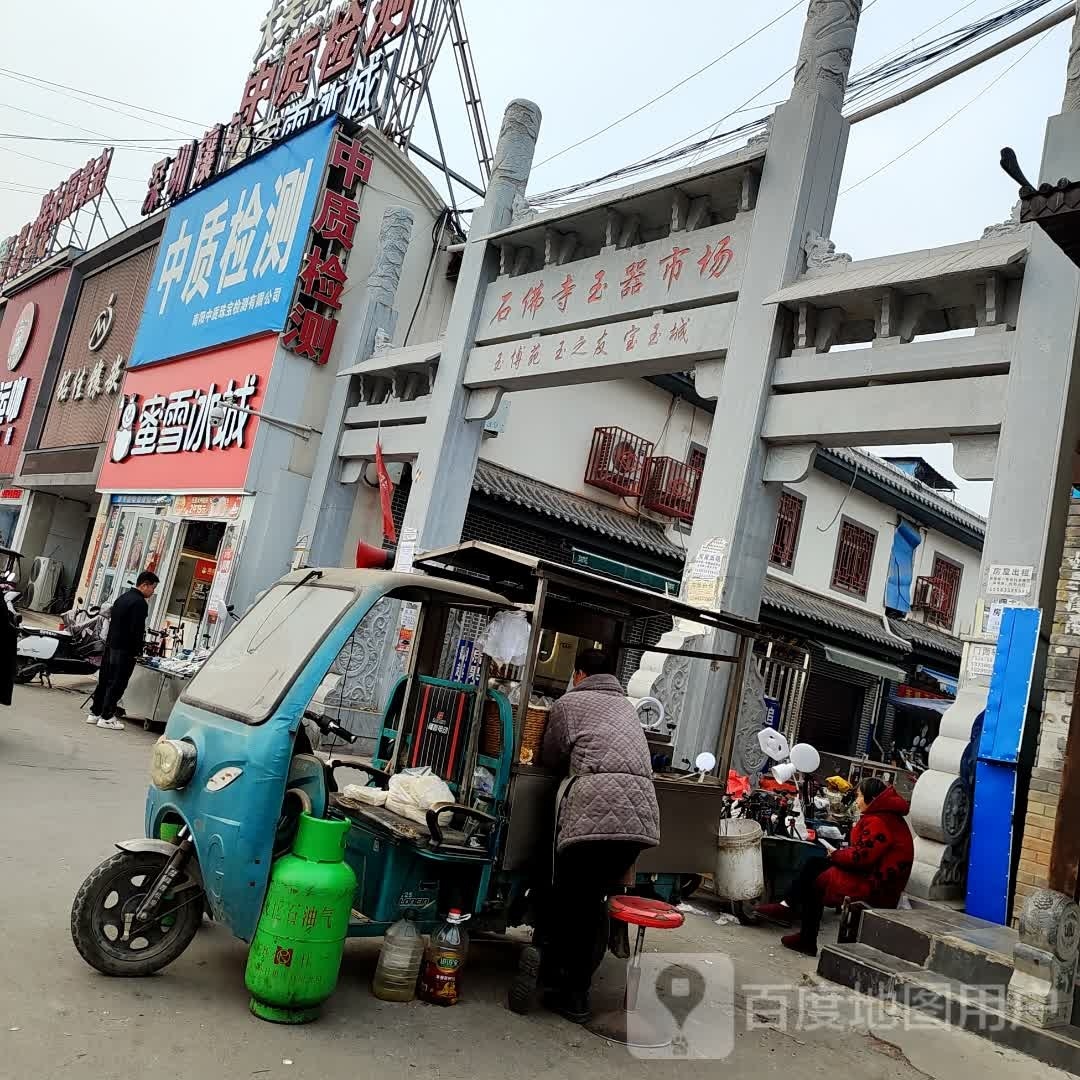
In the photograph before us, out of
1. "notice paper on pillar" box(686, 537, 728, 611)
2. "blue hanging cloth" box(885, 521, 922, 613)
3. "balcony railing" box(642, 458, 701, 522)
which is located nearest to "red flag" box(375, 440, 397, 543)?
"balcony railing" box(642, 458, 701, 522)

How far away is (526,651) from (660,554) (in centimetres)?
1272

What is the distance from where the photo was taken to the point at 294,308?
14805 millimetres

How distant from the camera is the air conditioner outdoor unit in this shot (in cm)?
2309

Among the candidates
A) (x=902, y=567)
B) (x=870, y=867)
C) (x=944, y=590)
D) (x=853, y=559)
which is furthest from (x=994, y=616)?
(x=944, y=590)

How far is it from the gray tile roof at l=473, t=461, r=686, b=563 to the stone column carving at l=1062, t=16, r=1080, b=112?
884cm

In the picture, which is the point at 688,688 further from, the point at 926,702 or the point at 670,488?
the point at 926,702

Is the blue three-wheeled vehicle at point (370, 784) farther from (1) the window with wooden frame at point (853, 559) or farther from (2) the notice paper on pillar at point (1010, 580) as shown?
(1) the window with wooden frame at point (853, 559)

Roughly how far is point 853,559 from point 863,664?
10.3 ft

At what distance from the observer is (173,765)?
14.1ft

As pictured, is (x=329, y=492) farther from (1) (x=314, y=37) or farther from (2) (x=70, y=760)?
(1) (x=314, y=37)

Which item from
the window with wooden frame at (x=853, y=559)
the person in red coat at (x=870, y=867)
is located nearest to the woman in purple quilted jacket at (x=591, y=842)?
the person in red coat at (x=870, y=867)

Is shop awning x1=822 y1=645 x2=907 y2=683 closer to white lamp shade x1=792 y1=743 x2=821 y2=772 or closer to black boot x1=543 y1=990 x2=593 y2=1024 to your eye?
white lamp shade x1=792 y1=743 x2=821 y2=772

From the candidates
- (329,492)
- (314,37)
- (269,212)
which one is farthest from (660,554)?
(314,37)

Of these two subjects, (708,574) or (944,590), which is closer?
(708,574)
